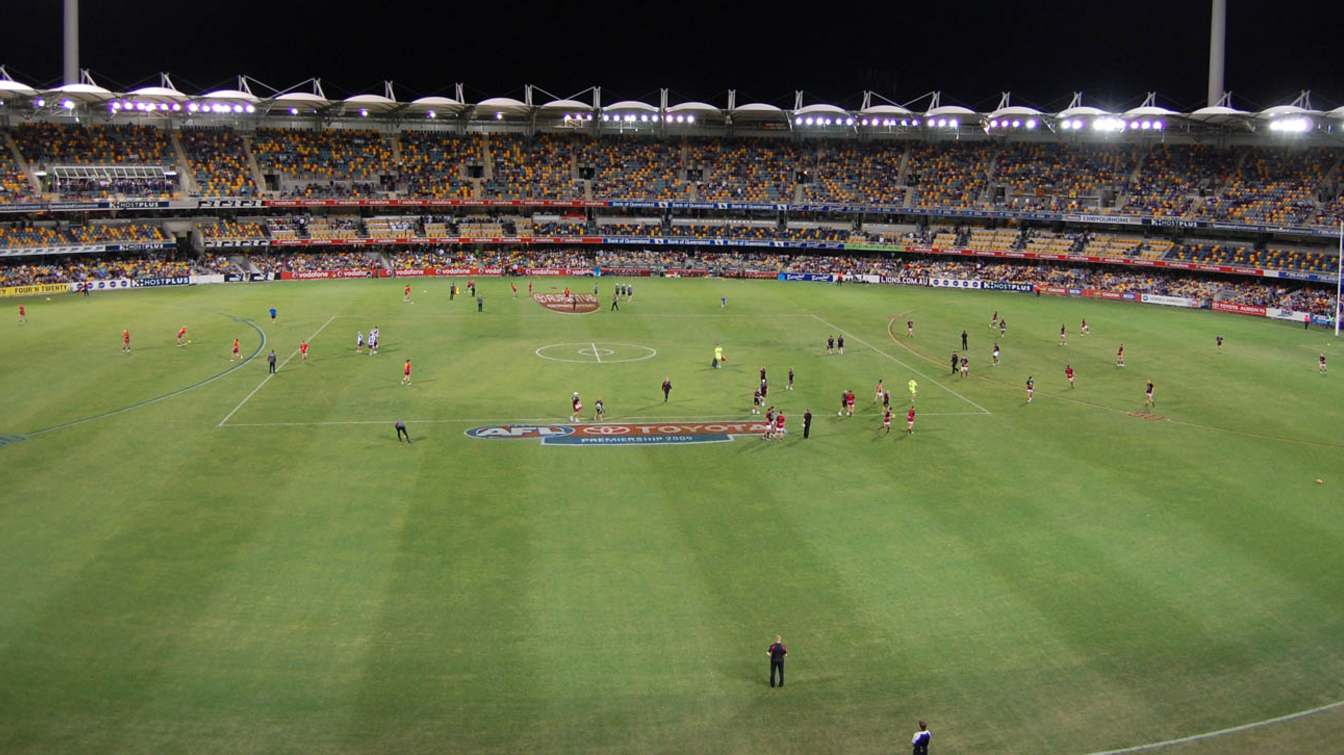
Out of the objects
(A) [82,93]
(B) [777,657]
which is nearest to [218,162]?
(A) [82,93]

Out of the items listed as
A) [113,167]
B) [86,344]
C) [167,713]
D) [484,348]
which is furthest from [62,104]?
[167,713]

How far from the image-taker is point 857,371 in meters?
52.8

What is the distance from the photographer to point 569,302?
76.6 metres

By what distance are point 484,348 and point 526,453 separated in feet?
70.8

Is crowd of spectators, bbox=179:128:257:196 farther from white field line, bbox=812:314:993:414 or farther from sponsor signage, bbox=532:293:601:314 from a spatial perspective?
white field line, bbox=812:314:993:414

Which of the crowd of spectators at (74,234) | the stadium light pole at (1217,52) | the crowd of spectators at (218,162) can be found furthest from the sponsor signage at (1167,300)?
the crowd of spectators at (74,234)

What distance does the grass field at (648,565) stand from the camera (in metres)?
19.9

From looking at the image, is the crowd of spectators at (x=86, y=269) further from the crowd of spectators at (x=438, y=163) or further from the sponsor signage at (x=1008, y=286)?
the sponsor signage at (x=1008, y=286)

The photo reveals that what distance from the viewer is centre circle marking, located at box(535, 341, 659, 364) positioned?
2133 inches

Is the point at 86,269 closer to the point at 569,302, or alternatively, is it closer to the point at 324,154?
the point at 324,154

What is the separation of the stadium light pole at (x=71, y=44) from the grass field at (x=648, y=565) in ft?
185

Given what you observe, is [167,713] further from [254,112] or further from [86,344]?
[254,112]

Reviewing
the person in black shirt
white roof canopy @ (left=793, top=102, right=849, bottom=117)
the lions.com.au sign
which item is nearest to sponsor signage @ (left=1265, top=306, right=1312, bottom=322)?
white roof canopy @ (left=793, top=102, right=849, bottom=117)

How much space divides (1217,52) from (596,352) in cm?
7744
